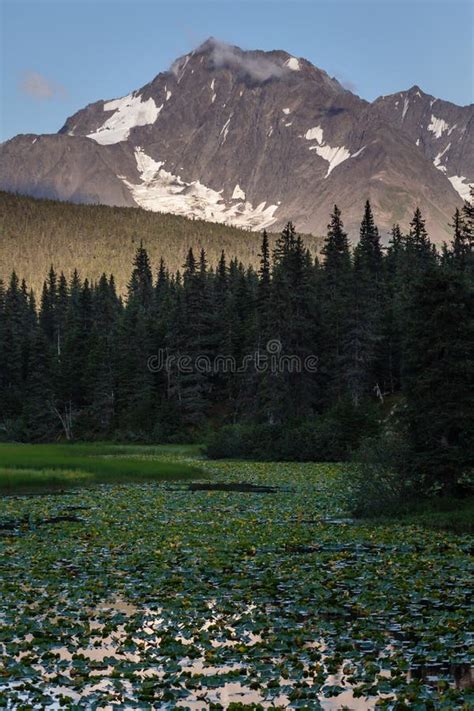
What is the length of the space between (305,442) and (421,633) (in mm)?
45969

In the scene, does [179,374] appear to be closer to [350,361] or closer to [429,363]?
[350,361]

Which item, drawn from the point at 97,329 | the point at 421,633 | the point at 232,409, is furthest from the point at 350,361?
the point at 421,633

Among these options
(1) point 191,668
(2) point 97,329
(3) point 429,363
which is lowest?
(1) point 191,668

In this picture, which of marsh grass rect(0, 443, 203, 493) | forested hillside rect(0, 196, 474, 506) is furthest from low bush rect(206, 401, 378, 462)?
marsh grass rect(0, 443, 203, 493)

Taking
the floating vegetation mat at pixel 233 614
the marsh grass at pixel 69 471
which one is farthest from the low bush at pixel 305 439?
the floating vegetation mat at pixel 233 614

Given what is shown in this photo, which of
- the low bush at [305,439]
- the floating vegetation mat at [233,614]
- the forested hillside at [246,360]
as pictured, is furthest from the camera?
the forested hillside at [246,360]

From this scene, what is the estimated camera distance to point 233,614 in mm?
16828

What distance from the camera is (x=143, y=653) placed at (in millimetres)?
14367

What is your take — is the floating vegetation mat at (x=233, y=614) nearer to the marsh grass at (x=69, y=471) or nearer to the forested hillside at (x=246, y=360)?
the marsh grass at (x=69, y=471)

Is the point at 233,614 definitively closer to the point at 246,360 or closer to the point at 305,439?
the point at 305,439

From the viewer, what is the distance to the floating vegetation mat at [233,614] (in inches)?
504

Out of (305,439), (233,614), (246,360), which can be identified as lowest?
(233,614)

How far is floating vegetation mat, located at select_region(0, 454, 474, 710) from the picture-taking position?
12.8 metres

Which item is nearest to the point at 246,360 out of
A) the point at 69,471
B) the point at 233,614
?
the point at 69,471
